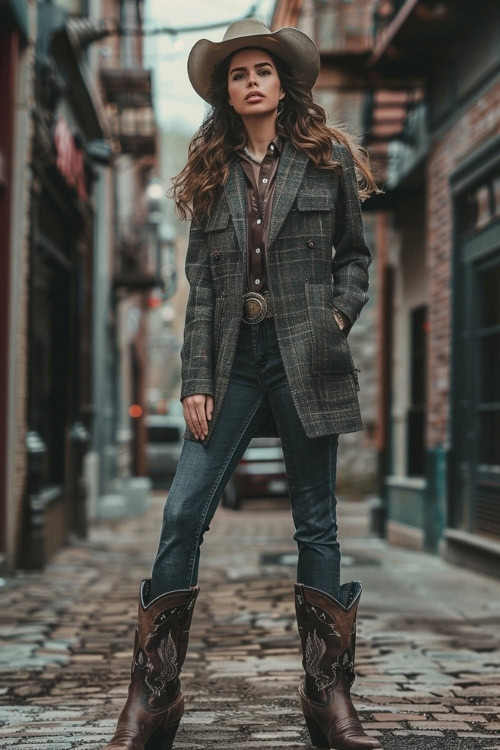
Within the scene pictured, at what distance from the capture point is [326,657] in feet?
11.3

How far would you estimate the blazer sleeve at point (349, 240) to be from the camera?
142 inches

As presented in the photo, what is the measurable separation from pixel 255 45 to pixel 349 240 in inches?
26.5

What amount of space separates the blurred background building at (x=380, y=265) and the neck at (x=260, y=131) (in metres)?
0.55

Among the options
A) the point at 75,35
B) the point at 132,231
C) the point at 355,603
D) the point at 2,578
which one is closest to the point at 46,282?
the point at 75,35

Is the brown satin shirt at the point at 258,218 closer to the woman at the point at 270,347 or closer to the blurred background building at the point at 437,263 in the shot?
the woman at the point at 270,347

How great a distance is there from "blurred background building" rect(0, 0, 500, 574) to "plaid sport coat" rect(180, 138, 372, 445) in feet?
2.20

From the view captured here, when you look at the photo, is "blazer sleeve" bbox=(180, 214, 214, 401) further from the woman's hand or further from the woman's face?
the woman's face

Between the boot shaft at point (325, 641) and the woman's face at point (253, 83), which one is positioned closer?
the boot shaft at point (325, 641)

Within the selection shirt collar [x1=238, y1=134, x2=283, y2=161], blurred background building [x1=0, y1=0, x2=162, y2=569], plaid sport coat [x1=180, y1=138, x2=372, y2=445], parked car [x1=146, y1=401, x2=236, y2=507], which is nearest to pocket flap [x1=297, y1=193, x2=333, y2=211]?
plaid sport coat [x1=180, y1=138, x2=372, y2=445]

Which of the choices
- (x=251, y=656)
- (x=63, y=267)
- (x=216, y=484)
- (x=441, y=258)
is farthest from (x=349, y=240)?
(x=63, y=267)

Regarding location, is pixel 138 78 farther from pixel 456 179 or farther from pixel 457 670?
pixel 457 670

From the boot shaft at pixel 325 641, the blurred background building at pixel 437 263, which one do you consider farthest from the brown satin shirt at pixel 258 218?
the blurred background building at pixel 437 263

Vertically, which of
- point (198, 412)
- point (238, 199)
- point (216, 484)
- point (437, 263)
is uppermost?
point (437, 263)

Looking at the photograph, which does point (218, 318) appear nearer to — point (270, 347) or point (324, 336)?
point (270, 347)
